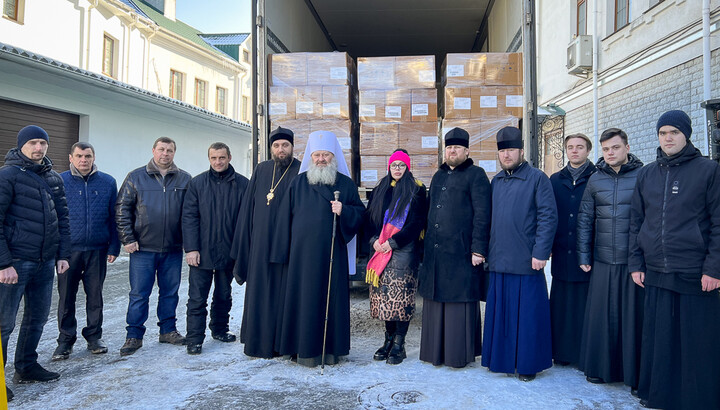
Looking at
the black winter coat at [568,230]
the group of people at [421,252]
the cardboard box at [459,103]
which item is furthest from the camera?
the cardboard box at [459,103]

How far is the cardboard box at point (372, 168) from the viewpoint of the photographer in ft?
17.7

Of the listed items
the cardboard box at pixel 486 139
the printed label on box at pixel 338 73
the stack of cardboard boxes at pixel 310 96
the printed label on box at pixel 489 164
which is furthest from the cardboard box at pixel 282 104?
the printed label on box at pixel 489 164

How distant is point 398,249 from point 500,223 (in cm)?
82

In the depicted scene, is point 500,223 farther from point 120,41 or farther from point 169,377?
point 120,41

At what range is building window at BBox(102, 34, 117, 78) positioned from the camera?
16486mm

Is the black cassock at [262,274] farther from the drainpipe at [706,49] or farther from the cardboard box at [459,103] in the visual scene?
the drainpipe at [706,49]

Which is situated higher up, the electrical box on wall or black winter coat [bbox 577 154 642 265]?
the electrical box on wall

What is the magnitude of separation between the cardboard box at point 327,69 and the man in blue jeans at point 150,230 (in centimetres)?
167

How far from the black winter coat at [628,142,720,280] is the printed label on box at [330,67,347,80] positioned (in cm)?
314

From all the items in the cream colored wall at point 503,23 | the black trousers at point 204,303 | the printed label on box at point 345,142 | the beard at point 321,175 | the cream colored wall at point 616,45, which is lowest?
the black trousers at point 204,303

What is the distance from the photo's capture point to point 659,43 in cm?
982

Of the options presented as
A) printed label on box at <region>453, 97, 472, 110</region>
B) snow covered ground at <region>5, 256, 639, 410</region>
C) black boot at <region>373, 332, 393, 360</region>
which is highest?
printed label on box at <region>453, 97, 472, 110</region>

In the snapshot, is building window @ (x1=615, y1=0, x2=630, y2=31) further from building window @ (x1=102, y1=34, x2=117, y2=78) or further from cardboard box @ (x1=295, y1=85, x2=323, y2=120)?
building window @ (x1=102, y1=34, x2=117, y2=78)

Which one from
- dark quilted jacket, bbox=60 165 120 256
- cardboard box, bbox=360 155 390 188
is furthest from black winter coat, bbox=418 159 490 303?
dark quilted jacket, bbox=60 165 120 256
